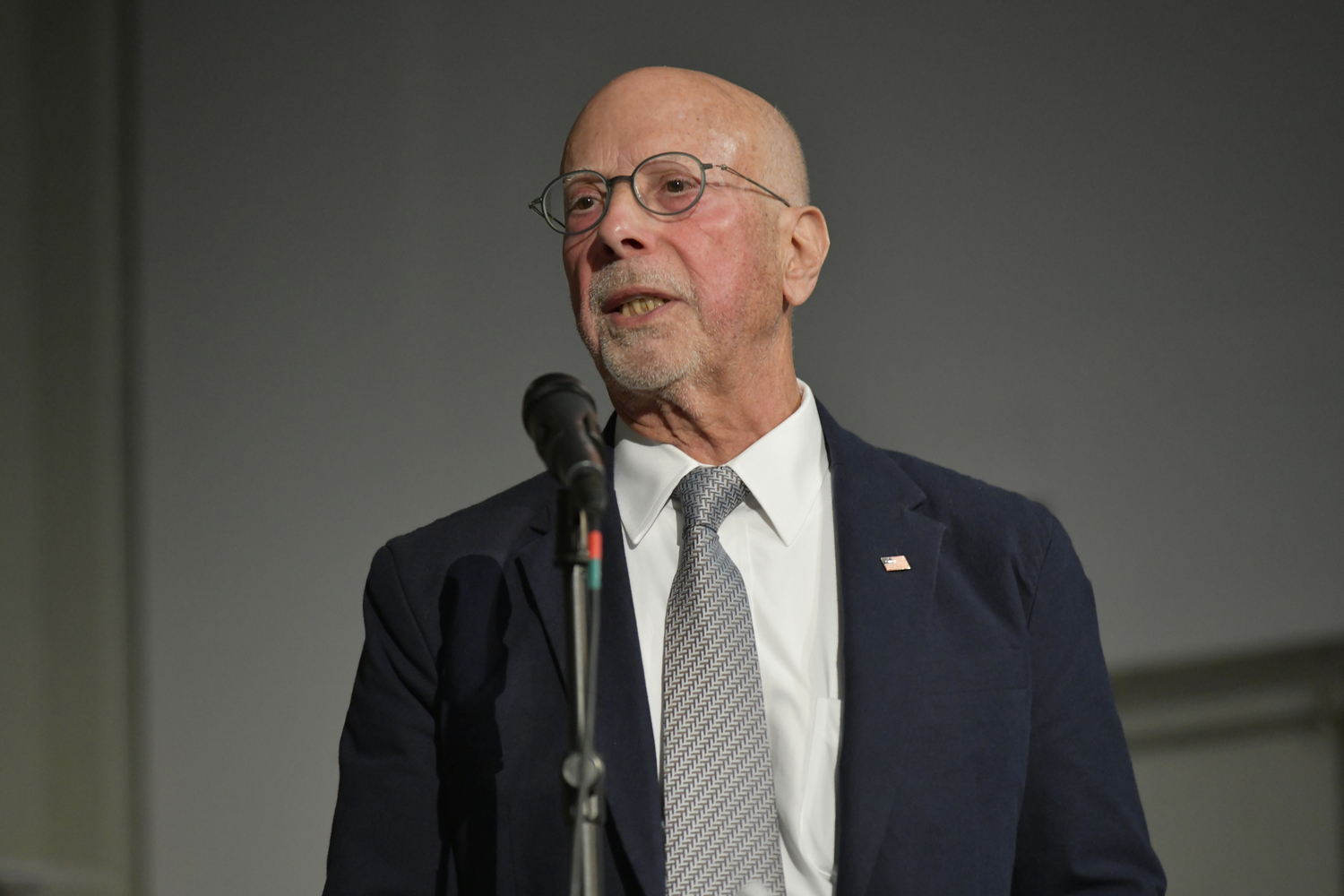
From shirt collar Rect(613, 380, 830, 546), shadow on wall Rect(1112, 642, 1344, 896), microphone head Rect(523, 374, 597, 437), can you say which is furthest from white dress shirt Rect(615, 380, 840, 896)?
shadow on wall Rect(1112, 642, 1344, 896)

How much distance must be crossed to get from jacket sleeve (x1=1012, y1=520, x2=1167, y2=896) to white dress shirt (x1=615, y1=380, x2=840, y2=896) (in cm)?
28

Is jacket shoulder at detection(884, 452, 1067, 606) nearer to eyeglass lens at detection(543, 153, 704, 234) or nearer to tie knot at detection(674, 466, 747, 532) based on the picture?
tie knot at detection(674, 466, 747, 532)

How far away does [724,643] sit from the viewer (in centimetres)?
148

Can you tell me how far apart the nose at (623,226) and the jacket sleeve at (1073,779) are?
2.29 feet

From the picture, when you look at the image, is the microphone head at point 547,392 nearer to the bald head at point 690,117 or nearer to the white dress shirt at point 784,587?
the white dress shirt at point 784,587

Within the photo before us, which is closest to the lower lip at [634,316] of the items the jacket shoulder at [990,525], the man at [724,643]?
the man at [724,643]

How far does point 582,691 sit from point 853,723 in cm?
51

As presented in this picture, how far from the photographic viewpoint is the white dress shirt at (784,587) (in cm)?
144

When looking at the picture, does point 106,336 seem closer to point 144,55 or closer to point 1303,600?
point 144,55

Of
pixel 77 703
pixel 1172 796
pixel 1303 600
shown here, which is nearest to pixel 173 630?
pixel 77 703

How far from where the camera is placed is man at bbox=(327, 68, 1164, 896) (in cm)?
142

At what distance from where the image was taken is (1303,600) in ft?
9.36

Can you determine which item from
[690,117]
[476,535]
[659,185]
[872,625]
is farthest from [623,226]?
[872,625]

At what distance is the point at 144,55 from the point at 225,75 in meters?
0.18
